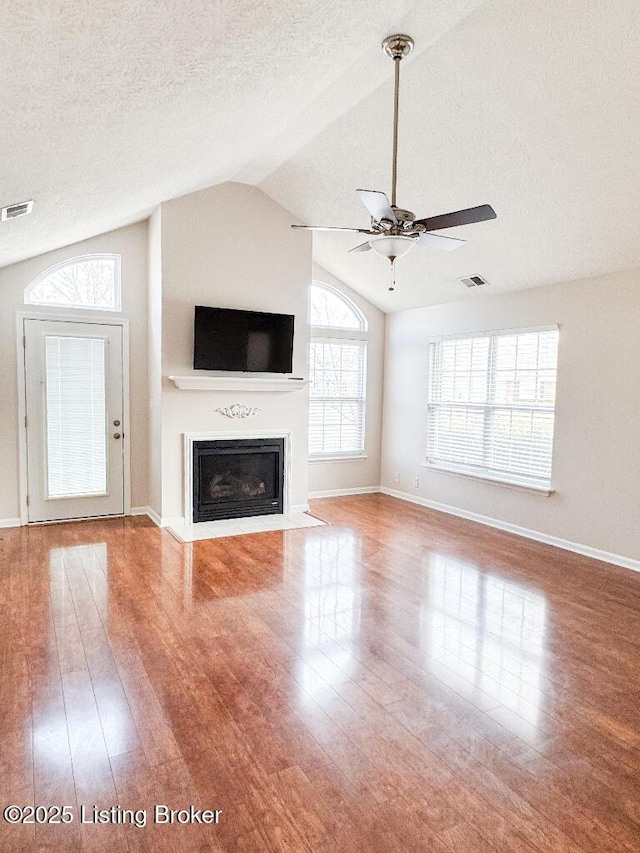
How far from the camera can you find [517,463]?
223 inches

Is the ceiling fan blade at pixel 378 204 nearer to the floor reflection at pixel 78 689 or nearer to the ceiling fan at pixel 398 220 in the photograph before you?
the ceiling fan at pixel 398 220

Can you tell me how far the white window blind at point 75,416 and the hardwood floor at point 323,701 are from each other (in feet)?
3.82

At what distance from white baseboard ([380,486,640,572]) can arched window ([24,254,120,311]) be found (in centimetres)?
437

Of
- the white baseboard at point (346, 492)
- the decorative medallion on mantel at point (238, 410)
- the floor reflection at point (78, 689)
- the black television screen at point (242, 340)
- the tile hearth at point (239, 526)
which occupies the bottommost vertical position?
the floor reflection at point (78, 689)

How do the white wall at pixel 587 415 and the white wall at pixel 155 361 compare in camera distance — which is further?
the white wall at pixel 155 361

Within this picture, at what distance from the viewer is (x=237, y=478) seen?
5945mm

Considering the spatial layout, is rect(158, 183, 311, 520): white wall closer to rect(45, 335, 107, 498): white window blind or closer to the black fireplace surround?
the black fireplace surround

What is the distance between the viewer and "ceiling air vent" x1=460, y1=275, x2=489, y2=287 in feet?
18.6

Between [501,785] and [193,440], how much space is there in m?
4.25

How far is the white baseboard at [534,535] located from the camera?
4.68 metres

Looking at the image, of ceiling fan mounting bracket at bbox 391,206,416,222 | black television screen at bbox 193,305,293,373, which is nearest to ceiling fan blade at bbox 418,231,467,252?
ceiling fan mounting bracket at bbox 391,206,416,222

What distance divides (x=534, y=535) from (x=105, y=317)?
16.5ft

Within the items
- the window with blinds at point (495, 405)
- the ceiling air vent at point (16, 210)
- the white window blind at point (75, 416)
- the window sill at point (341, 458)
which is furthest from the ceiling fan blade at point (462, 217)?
the window sill at point (341, 458)

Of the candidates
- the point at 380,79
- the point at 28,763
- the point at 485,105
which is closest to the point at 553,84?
the point at 485,105
